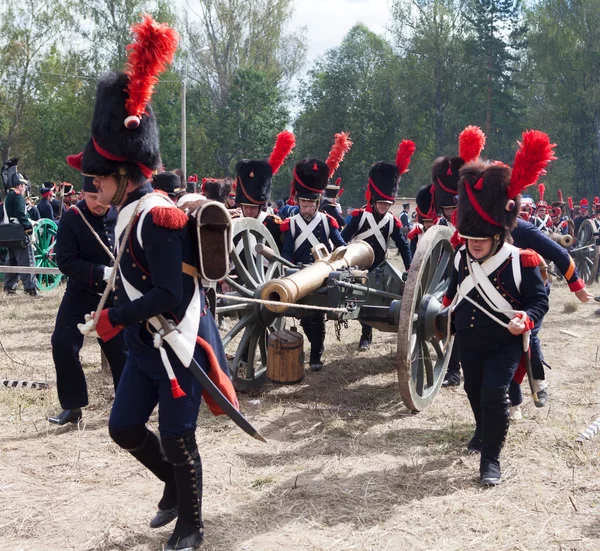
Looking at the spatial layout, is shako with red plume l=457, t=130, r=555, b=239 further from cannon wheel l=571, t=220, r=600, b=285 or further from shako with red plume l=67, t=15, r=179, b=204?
cannon wheel l=571, t=220, r=600, b=285

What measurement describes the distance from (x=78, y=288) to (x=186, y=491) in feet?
6.59

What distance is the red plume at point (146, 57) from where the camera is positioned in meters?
2.84

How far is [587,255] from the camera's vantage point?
42.2ft

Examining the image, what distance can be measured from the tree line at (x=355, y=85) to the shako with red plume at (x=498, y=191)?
25920mm

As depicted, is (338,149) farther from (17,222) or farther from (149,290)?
(149,290)

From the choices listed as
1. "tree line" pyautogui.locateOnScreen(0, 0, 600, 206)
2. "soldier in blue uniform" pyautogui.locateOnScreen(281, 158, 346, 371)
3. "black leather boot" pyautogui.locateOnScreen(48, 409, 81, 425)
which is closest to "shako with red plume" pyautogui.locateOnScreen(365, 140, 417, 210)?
"soldier in blue uniform" pyautogui.locateOnScreen(281, 158, 346, 371)

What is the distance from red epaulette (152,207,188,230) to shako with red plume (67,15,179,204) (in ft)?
0.84

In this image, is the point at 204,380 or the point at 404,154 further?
the point at 404,154

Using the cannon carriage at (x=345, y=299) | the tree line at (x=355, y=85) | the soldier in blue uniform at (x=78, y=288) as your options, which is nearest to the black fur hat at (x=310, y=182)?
the cannon carriage at (x=345, y=299)

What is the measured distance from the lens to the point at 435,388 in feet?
16.6

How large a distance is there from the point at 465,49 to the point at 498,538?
32362 mm

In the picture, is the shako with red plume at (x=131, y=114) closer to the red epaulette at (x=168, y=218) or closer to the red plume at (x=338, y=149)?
the red epaulette at (x=168, y=218)

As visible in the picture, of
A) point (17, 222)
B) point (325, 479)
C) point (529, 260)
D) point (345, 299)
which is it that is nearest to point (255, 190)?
point (345, 299)

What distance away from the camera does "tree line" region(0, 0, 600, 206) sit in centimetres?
3166
